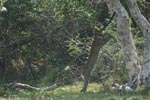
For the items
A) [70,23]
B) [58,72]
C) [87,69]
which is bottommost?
[58,72]

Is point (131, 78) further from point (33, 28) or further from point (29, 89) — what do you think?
point (33, 28)

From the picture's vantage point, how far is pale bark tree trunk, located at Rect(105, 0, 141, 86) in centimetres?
1347

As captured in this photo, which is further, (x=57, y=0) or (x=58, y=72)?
(x=58, y=72)

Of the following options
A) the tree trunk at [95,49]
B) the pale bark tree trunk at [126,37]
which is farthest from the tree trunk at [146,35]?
the tree trunk at [95,49]

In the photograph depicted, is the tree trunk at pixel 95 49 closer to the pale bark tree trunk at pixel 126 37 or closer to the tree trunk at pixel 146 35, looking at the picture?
the pale bark tree trunk at pixel 126 37

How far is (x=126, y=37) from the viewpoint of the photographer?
13.6m

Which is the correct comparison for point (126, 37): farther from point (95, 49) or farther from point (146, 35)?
point (95, 49)

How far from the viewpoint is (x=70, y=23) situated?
18.5 m

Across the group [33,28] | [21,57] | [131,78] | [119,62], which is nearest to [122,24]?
[131,78]

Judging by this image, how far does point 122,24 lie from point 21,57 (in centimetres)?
879

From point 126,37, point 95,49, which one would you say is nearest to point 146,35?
point 126,37

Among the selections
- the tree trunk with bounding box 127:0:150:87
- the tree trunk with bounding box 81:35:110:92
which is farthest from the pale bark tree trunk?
the tree trunk with bounding box 81:35:110:92

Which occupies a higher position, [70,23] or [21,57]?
[70,23]

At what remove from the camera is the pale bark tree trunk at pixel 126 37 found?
13.5m
